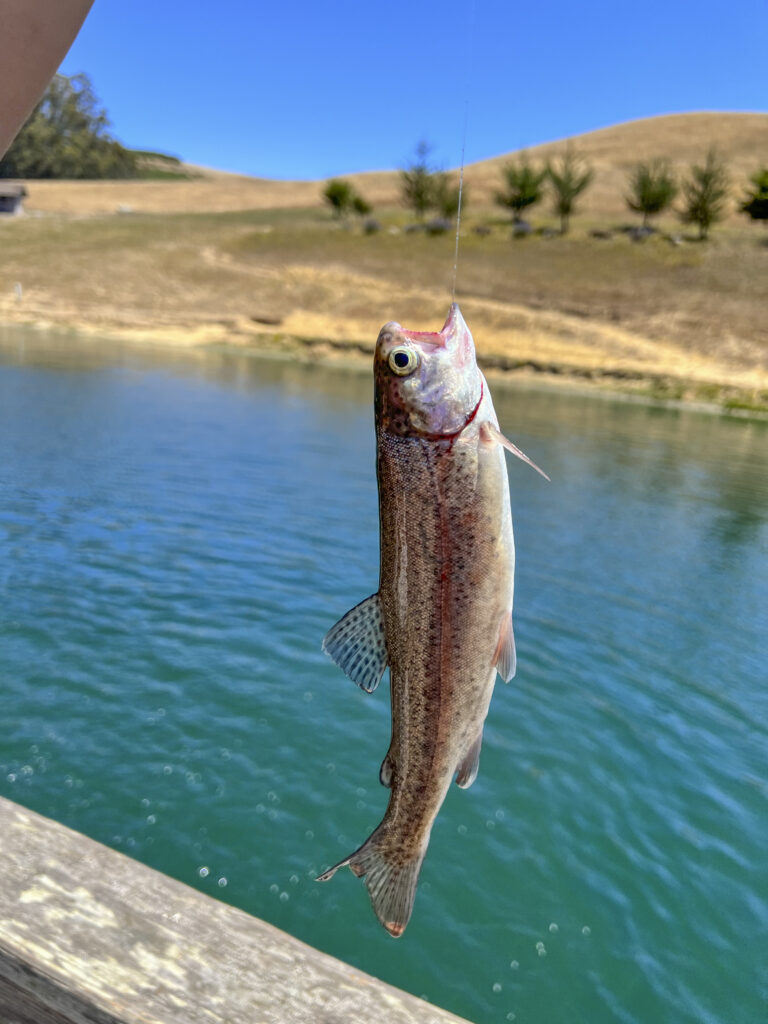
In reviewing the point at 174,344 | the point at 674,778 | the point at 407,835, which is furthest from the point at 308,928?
the point at 174,344

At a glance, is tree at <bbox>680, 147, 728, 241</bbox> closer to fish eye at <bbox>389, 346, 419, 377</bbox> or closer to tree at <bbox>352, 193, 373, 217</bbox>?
tree at <bbox>352, 193, 373, 217</bbox>

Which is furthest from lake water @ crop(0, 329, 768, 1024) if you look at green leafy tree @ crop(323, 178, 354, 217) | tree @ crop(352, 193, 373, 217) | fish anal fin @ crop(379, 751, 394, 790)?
green leafy tree @ crop(323, 178, 354, 217)

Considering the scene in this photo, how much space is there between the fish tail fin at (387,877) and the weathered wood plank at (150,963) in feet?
0.57

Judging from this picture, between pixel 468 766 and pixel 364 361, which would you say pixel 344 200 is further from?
pixel 468 766

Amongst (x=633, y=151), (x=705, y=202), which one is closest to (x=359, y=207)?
(x=705, y=202)

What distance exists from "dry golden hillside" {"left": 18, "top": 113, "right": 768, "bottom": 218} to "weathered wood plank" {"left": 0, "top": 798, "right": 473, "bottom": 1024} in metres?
74.4

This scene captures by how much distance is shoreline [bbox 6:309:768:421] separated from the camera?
36.6 metres

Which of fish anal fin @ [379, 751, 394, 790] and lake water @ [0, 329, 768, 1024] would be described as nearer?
fish anal fin @ [379, 751, 394, 790]

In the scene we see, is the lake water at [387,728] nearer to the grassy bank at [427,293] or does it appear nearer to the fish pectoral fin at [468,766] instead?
the fish pectoral fin at [468,766]

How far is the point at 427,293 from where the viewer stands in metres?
49.7

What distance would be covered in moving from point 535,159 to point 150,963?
108m

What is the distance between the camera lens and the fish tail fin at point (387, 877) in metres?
2.31

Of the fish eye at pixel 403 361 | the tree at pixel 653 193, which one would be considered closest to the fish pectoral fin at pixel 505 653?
the fish eye at pixel 403 361

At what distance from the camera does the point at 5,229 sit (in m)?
59.7
